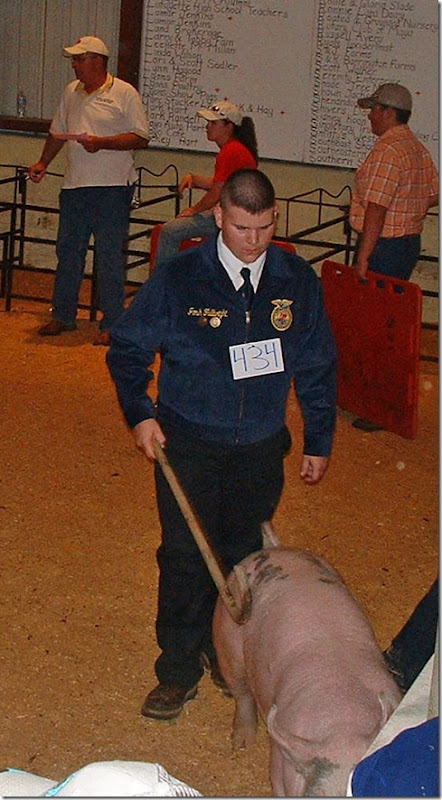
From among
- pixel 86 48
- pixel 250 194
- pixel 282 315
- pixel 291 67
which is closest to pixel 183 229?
pixel 86 48

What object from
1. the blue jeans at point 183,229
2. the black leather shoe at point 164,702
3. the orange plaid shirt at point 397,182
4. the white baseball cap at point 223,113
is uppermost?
the white baseball cap at point 223,113

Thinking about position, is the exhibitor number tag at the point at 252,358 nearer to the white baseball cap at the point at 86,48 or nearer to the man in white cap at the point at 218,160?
the man in white cap at the point at 218,160

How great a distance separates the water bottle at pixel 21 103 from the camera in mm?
11148

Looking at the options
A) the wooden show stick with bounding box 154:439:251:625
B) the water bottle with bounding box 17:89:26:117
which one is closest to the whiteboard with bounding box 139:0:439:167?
the water bottle with bounding box 17:89:26:117

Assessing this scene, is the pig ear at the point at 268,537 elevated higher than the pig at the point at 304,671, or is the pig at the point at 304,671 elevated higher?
the pig ear at the point at 268,537

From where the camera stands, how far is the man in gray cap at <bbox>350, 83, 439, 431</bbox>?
7309 millimetres

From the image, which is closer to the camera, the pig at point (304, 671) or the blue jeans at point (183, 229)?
the pig at point (304, 671)

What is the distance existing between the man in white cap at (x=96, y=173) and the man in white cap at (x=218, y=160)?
578mm

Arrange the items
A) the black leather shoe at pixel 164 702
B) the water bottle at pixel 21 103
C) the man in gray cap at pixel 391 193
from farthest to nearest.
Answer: the water bottle at pixel 21 103, the man in gray cap at pixel 391 193, the black leather shoe at pixel 164 702

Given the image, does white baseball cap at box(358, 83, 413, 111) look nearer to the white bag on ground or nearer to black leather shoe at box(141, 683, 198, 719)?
black leather shoe at box(141, 683, 198, 719)

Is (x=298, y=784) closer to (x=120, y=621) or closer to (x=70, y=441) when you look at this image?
(x=120, y=621)

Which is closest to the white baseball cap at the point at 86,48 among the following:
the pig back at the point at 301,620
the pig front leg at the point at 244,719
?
the pig back at the point at 301,620

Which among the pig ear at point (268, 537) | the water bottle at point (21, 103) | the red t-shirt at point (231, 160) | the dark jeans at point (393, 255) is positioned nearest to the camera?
the pig ear at point (268, 537)

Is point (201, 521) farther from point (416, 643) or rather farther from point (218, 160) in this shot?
point (218, 160)
